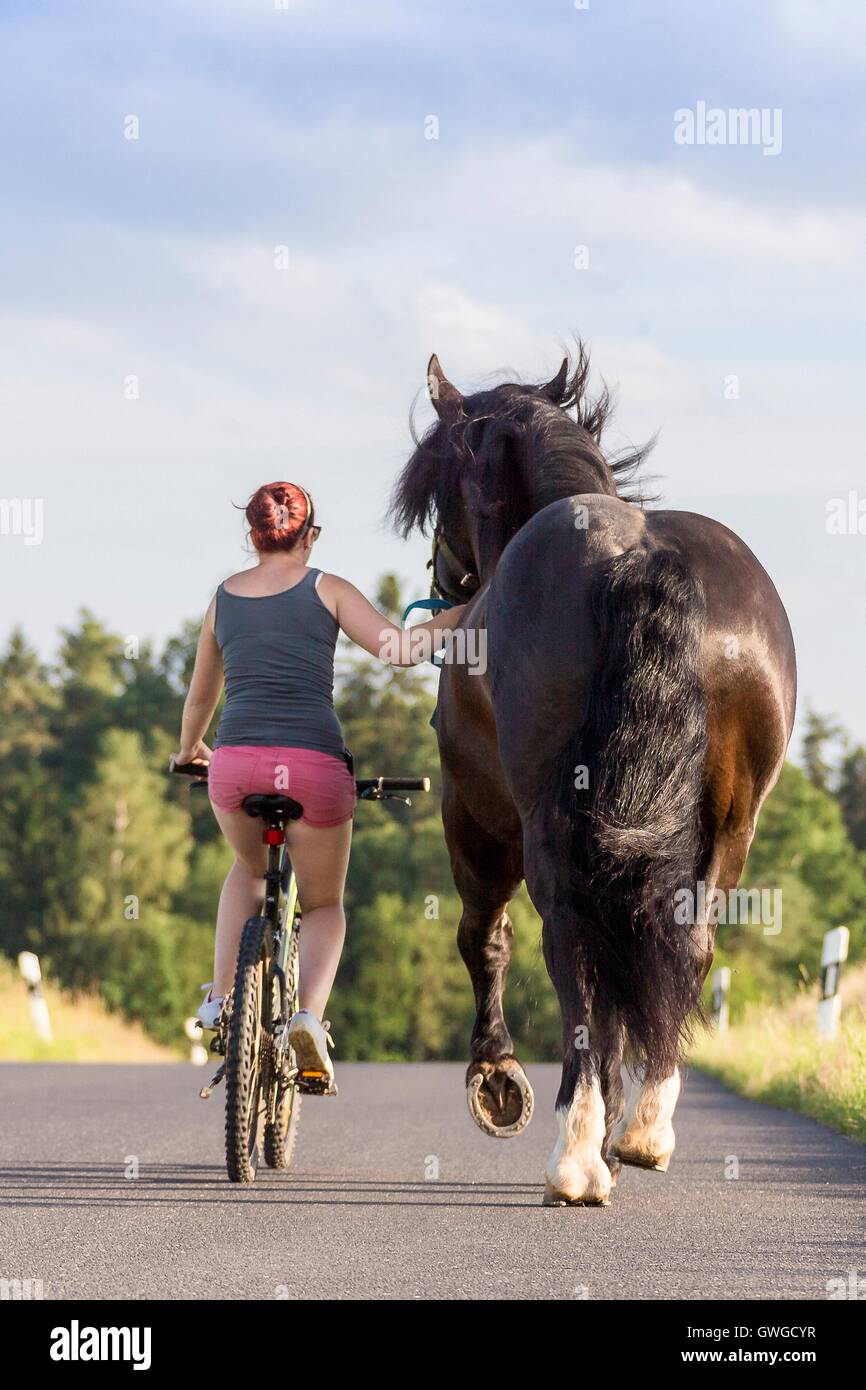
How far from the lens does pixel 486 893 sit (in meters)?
7.85

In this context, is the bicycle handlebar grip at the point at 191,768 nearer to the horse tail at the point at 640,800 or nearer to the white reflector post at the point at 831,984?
the horse tail at the point at 640,800

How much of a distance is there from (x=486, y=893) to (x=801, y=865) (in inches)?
2855

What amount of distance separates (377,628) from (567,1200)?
2.00 m

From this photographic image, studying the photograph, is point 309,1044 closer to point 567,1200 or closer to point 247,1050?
point 247,1050

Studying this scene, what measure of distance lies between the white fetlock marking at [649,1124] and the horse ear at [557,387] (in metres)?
2.97

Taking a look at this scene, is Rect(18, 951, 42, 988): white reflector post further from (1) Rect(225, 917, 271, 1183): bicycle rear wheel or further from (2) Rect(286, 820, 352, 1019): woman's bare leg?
(1) Rect(225, 917, 271, 1183): bicycle rear wheel

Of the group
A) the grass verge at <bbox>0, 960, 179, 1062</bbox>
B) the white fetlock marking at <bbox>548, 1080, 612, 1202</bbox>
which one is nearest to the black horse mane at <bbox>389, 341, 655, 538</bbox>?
the white fetlock marking at <bbox>548, 1080, 612, 1202</bbox>

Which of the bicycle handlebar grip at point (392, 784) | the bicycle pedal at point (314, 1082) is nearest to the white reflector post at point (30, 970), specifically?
the bicycle handlebar grip at point (392, 784)

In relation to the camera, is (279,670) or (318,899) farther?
(318,899)

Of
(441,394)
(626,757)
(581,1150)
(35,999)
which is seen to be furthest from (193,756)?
(35,999)

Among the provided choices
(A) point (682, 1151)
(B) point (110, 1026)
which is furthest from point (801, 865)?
(A) point (682, 1151)

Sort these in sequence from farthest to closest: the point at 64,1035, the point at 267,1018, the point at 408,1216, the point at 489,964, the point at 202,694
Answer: the point at 64,1035 < the point at 489,964 < the point at 202,694 < the point at 267,1018 < the point at 408,1216

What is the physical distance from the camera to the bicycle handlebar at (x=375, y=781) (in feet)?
23.2

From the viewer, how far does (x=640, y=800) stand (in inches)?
236
